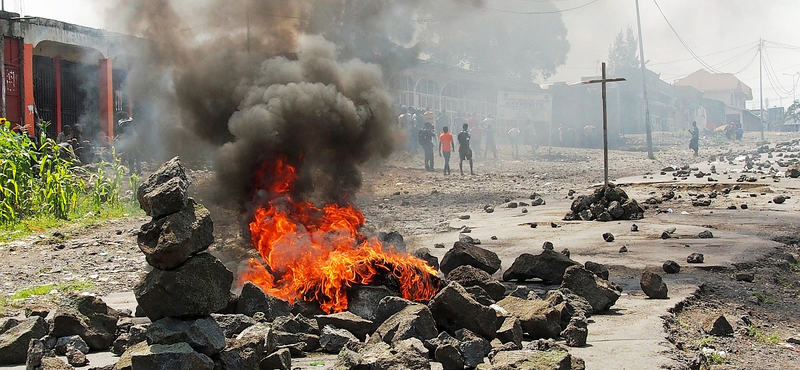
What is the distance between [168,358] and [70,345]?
1.51m

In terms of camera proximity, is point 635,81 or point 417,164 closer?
point 417,164

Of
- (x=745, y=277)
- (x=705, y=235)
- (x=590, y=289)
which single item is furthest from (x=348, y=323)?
(x=705, y=235)

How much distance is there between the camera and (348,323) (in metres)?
5.20

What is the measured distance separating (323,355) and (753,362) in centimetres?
306

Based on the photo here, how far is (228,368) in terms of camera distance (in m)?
4.11

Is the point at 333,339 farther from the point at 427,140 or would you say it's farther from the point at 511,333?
the point at 427,140

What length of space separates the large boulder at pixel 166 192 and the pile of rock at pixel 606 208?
997 centimetres

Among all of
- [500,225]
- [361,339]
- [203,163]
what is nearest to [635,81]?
[500,225]

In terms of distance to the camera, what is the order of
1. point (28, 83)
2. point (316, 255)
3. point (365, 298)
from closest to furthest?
point (365, 298), point (316, 255), point (28, 83)

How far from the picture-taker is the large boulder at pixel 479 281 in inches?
Answer: 245

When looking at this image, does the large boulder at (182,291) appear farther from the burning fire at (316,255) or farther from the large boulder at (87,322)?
the burning fire at (316,255)

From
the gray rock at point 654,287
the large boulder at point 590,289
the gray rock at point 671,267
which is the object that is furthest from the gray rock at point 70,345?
the gray rock at point 671,267

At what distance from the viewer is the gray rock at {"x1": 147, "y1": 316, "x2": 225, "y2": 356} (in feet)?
13.1

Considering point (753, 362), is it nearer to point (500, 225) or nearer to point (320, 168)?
point (320, 168)
